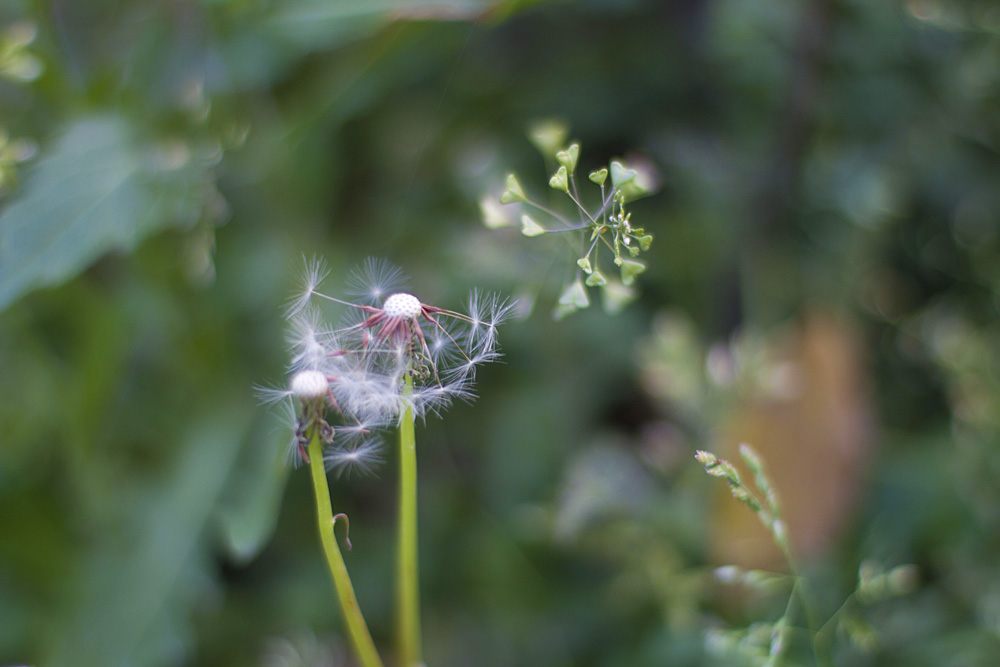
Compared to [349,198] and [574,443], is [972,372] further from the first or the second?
[349,198]

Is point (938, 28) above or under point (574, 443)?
above

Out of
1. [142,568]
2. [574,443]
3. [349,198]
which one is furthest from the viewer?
[349,198]

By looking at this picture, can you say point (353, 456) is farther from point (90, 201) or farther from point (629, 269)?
point (90, 201)

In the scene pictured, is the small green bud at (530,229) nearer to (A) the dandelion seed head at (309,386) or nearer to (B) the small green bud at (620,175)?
(B) the small green bud at (620,175)

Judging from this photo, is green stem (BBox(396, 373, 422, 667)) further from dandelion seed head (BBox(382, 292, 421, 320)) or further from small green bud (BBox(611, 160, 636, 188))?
small green bud (BBox(611, 160, 636, 188))

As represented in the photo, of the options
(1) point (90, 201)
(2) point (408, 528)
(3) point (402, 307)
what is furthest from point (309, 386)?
(1) point (90, 201)

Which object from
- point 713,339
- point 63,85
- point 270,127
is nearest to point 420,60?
point 270,127

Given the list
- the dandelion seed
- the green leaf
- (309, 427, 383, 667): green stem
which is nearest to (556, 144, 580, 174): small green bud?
the dandelion seed
